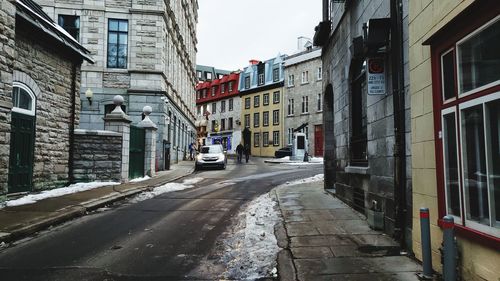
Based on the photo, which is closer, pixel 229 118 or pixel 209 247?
pixel 209 247

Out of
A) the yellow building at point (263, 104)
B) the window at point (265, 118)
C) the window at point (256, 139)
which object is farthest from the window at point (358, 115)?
the window at point (256, 139)

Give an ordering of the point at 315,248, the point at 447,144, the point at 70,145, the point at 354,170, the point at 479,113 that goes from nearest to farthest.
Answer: the point at 479,113 < the point at 447,144 < the point at 315,248 < the point at 354,170 < the point at 70,145

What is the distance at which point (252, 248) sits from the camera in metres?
5.60

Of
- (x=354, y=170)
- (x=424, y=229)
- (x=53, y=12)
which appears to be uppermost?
(x=53, y=12)

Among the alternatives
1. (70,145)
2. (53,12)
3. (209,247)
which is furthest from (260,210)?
(53,12)

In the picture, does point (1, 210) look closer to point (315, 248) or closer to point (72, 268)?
point (72, 268)

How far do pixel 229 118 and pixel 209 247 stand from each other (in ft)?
172

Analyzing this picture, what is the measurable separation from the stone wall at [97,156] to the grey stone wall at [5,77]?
16.1ft

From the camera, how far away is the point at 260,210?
883 cm

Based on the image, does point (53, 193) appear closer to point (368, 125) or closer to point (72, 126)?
point (72, 126)

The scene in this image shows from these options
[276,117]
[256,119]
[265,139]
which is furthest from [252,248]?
[256,119]

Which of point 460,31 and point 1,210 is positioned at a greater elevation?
point 460,31

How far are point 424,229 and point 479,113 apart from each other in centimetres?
133

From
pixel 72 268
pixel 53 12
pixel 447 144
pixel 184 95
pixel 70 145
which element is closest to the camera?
pixel 447 144
